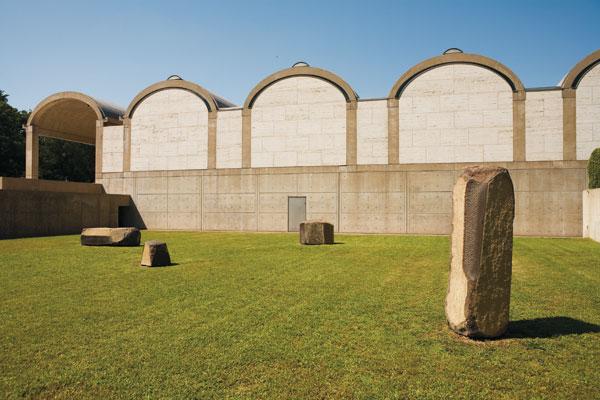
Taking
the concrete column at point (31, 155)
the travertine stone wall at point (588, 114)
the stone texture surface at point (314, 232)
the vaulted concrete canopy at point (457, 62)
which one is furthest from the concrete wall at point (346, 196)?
the stone texture surface at point (314, 232)

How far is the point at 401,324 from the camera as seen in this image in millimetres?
5602

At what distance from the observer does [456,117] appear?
75.7 feet

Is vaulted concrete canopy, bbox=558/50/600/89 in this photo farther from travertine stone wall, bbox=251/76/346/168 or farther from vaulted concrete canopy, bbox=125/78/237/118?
vaulted concrete canopy, bbox=125/78/237/118

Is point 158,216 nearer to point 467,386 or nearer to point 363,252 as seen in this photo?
point 363,252

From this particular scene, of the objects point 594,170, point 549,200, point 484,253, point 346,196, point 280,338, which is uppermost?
point 594,170

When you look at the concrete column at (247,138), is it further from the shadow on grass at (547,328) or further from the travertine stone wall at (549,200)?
the shadow on grass at (547,328)

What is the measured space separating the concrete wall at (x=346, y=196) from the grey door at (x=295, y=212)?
1.14ft

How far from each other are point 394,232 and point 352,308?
58.1 feet

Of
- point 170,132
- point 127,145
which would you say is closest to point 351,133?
point 170,132

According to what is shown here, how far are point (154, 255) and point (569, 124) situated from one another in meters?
A: 21.5

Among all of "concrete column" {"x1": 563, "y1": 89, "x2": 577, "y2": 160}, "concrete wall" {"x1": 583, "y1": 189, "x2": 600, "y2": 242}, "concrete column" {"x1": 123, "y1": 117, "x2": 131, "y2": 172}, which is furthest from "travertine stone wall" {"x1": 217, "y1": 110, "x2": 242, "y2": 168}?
"concrete wall" {"x1": 583, "y1": 189, "x2": 600, "y2": 242}

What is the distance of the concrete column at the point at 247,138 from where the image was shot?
2600 centimetres

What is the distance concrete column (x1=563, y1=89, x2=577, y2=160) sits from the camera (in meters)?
21.7

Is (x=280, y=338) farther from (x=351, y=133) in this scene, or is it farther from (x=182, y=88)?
(x=182, y=88)
